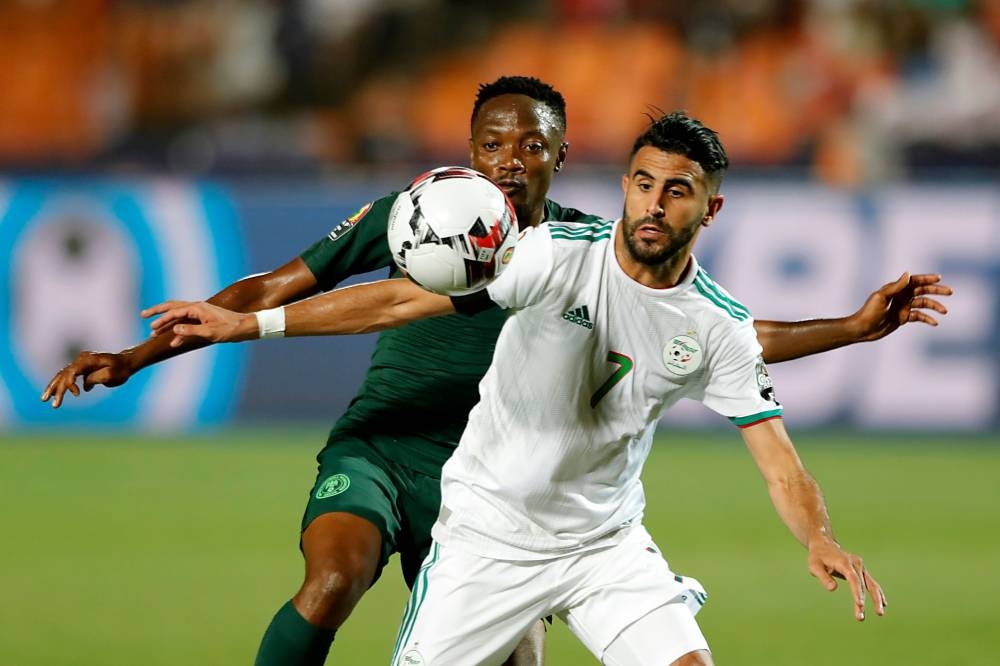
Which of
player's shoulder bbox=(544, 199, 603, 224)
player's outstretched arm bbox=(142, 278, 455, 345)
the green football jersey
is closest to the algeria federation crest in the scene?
player's outstretched arm bbox=(142, 278, 455, 345)

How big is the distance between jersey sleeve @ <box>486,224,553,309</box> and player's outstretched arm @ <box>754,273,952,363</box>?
118cm

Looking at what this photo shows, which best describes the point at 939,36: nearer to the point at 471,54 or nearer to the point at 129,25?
the point at 471,54

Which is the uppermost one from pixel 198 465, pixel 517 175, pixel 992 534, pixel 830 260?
pixel 517 175

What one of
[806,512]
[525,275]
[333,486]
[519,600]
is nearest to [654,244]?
[525,275]

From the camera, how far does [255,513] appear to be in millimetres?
9422

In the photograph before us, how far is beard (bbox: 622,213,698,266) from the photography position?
174 inches

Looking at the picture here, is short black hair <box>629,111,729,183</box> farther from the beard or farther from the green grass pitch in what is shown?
the green grass pitch

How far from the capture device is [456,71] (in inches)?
632

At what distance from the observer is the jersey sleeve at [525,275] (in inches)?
174

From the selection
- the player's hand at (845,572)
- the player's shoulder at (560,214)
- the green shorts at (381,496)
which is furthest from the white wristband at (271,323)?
the player's hand at (845,572)

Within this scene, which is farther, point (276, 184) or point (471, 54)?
point (471, 54)

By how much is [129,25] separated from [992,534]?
10.6 meters

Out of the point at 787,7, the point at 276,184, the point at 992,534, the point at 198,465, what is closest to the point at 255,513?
the point at 198,465

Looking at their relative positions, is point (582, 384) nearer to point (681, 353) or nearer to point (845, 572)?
point (681, 353)
